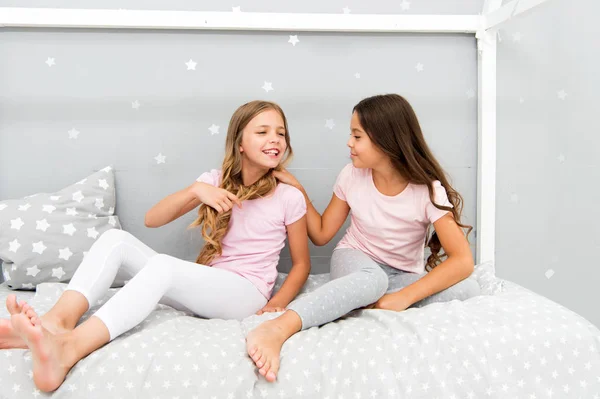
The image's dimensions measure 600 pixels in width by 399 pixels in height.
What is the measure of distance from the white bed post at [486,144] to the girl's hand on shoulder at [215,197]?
2.61 ft

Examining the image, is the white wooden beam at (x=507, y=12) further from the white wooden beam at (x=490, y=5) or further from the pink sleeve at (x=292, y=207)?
the pink sleeve at (x=292, y=207)

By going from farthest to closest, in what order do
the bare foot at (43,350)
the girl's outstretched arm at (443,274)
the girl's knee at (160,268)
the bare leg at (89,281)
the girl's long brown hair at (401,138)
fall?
the girl's long brown hair at (401,138)
the girl's outstretched arm at (443,274)
the girl's knee at (160,268)
the bare leg at (89,281)
the bare foot at (43,350)

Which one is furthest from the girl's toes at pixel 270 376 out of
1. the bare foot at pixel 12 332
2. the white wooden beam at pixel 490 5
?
the white wooden beam at pixel 490 5

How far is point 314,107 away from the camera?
155 cm

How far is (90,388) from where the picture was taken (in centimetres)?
87

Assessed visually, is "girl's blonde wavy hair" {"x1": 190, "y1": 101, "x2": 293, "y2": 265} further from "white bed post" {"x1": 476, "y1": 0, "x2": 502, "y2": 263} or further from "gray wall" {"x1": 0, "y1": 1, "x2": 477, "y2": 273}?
"white bed post" {"x1": 476, "y1": 0, "x2": 502, "y2": 263}

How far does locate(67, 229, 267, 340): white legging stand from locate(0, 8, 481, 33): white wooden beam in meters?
0.59

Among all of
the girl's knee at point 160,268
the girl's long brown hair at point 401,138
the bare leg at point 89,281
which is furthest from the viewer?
the girl's long brown hair at point 401,138

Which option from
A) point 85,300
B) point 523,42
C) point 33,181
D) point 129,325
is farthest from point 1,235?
point 523,42

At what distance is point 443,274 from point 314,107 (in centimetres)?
64

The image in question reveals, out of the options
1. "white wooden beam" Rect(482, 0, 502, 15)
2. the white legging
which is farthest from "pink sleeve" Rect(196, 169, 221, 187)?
"white wooden beam" Rect(482, 0, 502, 15)

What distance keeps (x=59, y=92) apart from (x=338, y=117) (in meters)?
0.82

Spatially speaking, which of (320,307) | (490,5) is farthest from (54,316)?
(490,5)

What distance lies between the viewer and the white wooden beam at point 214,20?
134 cm
